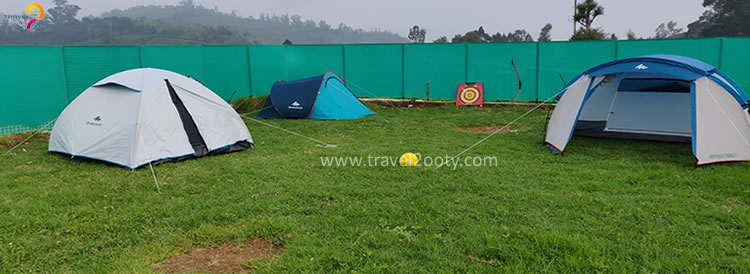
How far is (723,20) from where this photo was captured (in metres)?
30.1

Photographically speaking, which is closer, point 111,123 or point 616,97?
point 111,123

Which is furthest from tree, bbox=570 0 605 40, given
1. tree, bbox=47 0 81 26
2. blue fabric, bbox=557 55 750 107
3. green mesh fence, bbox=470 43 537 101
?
tree, bbox=47 0 81 26

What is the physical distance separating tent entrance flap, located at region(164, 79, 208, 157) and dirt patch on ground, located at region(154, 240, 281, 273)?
2.89 metres

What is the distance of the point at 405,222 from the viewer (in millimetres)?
3523

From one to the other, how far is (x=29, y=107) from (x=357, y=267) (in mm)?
7871

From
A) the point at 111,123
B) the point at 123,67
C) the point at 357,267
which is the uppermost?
the point at 123,67

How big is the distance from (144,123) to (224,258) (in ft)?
9.99

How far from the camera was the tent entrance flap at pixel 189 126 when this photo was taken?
5.83 m

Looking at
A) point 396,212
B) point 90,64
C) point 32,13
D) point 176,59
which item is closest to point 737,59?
point 396,212

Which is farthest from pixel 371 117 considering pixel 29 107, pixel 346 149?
pixel 29 107

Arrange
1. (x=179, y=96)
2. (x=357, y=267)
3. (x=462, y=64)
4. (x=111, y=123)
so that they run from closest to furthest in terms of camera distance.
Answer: (x=357, y=267), (x=111, y=123), (x=179, y=96), (x=462, y=64)

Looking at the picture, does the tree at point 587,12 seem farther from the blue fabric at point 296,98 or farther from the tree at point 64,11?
the tree at point 64,11

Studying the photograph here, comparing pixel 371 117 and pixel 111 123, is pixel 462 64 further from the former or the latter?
pixel 111 123

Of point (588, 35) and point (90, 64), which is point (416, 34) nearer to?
point (588, 35)
